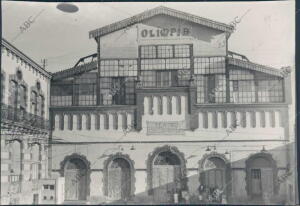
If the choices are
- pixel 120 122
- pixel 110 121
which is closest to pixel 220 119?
pixel 120 122

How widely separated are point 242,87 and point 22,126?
654 centimetres

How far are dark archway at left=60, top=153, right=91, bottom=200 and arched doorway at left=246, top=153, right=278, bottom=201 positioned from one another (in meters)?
4.84

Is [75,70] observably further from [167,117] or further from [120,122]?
[167,117]

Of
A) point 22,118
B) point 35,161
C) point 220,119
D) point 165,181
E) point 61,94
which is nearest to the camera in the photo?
point 22,118

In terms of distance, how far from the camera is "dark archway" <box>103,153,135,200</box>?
41.5ft

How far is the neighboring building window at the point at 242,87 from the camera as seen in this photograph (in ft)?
41.7

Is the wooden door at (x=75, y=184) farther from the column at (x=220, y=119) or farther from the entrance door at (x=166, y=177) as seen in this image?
the column at (x=220, y=119)

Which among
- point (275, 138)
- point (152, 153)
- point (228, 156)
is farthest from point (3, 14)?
point (275, 138)

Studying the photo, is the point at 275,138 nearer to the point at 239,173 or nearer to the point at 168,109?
the point at 239,173

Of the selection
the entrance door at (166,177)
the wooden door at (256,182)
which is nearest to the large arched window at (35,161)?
the entrance door at (166,177)

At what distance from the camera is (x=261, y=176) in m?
12.6

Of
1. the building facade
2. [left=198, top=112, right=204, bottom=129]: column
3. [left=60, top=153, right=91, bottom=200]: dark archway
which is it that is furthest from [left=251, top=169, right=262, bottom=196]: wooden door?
the building facade

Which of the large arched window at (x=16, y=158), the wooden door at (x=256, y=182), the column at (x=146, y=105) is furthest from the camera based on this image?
the column at (x=146, y=105)

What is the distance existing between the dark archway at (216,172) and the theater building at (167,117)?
30 mm
